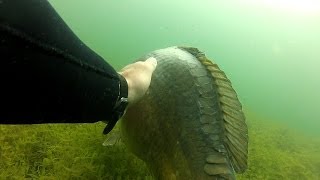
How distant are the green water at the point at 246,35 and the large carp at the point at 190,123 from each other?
3081 cm

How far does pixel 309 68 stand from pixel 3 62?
201 ft

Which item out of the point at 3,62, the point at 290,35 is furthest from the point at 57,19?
the point at 290,35

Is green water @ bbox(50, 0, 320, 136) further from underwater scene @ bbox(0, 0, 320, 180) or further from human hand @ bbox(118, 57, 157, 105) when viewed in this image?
human hand @ bbox(118, 57, 157, 105)

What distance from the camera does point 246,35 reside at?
100750 millimetres

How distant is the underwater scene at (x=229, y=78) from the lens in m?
3.42

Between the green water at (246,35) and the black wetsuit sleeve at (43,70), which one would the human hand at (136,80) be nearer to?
the black wetsuit sleeve at (43,70)

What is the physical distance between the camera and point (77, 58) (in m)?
1.35

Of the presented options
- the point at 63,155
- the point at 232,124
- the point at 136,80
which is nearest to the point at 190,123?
the point at 232,124

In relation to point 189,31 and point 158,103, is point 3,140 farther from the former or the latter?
point 189,31

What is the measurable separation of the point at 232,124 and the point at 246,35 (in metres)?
102

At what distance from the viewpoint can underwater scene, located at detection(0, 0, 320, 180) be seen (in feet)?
11.2

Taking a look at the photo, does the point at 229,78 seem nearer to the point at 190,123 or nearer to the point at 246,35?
the point at 190,123

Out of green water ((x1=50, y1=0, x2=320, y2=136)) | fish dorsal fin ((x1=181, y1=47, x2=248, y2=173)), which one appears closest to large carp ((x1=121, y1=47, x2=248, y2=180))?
fish dorsal fin ((x1=181, y1=47, x2=248, y2=173))

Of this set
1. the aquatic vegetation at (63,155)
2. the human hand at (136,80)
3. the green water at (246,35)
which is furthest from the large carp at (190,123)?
the green water at (246,35)
